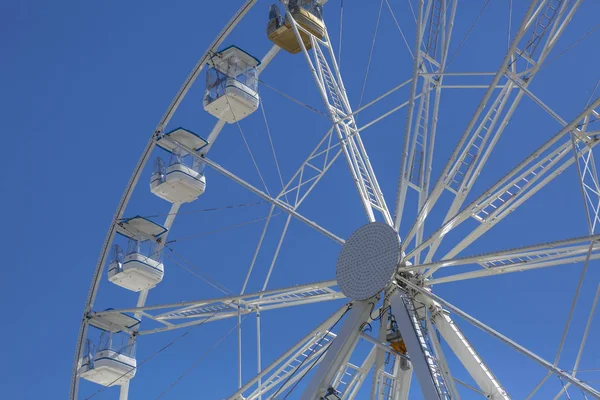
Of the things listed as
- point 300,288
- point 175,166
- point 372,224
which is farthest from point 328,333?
point 175,166

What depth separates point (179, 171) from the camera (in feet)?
71.2

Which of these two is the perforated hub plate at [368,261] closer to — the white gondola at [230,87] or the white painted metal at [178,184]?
the white gondola at [230,87]

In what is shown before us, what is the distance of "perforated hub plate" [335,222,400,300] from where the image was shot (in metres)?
16.3

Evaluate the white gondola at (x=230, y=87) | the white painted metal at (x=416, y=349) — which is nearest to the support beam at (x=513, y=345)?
the white painted metal at (x=416, y=349)

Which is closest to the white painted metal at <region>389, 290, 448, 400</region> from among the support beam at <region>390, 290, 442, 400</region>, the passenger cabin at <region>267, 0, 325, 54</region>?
the support beam at <region>390, 290, 442, 400</region>

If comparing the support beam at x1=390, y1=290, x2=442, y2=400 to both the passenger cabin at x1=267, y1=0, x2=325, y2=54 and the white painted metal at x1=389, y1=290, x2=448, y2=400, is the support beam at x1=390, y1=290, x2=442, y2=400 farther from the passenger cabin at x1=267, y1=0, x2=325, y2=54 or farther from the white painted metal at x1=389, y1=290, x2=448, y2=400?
the passenger cabin at x1=267, y1=0, x2=325, y2=54

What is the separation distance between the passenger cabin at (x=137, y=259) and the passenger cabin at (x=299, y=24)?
507cm

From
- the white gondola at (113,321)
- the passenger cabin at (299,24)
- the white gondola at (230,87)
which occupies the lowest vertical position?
the white gondola at (113,321)

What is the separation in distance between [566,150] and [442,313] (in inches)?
133

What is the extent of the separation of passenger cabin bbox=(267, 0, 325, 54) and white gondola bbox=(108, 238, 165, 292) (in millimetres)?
5470

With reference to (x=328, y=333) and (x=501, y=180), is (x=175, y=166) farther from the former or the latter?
(x=501, y=180)

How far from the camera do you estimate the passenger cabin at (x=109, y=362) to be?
21422 millimetres

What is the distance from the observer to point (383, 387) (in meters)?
16.4

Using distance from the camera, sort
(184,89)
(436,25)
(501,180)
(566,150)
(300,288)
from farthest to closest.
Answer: (184,89) → (436,25) → (300,288) → (566,150) → (501,180)
